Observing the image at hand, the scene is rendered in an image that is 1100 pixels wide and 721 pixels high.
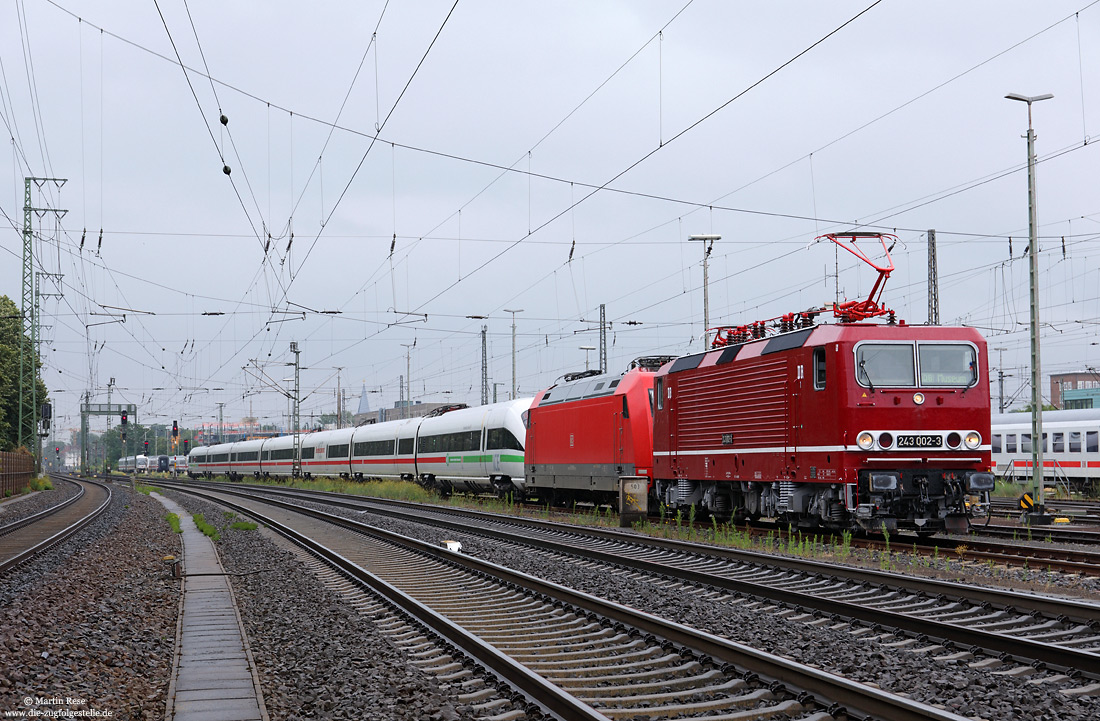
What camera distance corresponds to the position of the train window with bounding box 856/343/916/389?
15609 mm

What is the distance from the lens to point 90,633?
9742 millimetres

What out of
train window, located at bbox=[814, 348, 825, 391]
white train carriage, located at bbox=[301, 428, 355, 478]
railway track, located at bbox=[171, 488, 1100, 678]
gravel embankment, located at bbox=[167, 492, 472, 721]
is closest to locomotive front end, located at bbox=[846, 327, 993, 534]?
train window, located at bbox=[814, 348, 825, 391]

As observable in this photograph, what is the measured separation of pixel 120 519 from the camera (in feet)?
92.6

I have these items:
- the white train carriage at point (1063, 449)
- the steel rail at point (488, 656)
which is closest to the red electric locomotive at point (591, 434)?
the steel rail at point (488, 656)

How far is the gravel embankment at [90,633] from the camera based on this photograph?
7.18 meters

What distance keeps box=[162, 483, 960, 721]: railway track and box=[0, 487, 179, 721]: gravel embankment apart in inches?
97.8

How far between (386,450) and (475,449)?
1329cm

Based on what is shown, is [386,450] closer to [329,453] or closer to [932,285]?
[329,453]

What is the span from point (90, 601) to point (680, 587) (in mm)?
7170

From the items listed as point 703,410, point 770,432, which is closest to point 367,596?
point 770,432

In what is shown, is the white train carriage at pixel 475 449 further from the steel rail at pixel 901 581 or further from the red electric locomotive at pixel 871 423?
the red electric locomotive at pixel 871 423

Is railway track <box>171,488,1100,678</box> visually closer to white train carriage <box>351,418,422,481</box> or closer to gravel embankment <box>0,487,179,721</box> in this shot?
gravel embankment <box>0,487,179,721</box>

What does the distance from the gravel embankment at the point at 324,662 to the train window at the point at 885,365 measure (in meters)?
8.70

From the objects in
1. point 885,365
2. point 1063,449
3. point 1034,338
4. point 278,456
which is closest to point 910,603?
point 885,365
